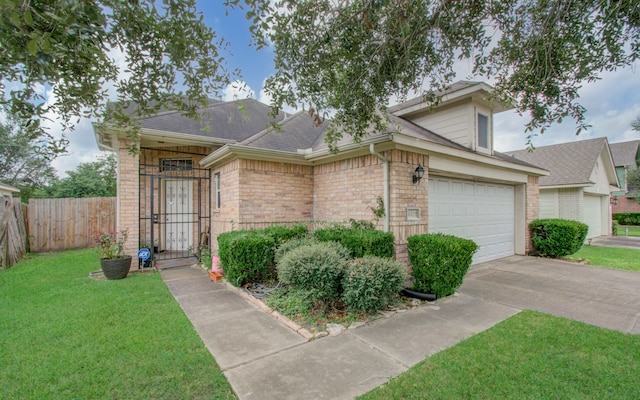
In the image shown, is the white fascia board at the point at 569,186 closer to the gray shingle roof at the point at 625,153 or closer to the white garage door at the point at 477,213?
the white garage door at the point at 477,213

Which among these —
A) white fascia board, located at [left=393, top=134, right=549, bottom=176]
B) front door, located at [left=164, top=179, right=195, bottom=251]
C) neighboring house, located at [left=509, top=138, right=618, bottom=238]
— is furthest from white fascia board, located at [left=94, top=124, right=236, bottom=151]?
neighboring house, located at [left=509, top=138, right=618, bottom=238]

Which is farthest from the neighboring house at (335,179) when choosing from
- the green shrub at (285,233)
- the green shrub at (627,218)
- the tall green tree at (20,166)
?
the green shrub at (627,218)

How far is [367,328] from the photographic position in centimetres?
404

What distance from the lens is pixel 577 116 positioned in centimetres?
406

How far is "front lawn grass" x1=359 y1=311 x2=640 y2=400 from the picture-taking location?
2.59 m

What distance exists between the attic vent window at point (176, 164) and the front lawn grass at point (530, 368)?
28.0ft

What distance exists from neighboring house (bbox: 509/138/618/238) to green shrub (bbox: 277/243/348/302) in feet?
47.0

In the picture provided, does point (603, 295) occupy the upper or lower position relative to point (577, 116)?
lower

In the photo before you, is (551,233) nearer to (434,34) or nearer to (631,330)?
(631,330)

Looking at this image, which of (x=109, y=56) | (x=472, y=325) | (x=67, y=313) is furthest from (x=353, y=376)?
(x=67, y=313)

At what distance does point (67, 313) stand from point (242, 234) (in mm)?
2962

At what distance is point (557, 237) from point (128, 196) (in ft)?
42.0

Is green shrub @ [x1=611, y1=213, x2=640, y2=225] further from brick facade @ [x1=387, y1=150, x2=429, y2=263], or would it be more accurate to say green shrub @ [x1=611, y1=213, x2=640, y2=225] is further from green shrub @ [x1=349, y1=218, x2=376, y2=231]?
green shrub @ [x1=349, y1=218, x2=376, y2=231]

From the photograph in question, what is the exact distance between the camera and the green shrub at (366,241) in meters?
5.31
